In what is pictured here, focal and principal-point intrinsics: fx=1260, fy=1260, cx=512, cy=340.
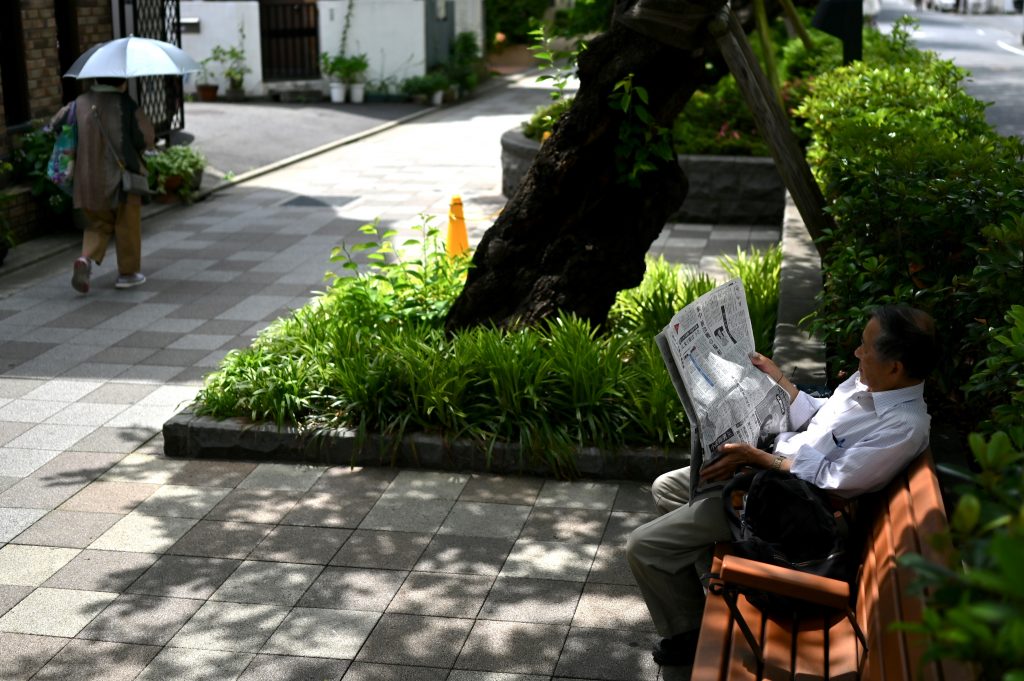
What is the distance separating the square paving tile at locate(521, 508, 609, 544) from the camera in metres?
5.98

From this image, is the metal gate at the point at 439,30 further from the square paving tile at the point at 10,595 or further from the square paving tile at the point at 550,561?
the square paving tile at the point at 10,595

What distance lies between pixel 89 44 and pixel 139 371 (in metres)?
8.25

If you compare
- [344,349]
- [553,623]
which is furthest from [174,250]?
[553,623]

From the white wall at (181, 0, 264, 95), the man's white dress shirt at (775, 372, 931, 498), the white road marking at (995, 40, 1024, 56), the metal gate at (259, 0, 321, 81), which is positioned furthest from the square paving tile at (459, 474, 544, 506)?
the white road marking at (995, 40, 1024, 56)

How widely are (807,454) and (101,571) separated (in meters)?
3.23

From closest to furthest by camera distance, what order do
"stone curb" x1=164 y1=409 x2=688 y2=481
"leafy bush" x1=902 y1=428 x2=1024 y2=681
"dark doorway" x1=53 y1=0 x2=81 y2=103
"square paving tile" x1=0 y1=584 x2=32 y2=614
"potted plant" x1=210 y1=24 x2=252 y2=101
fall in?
"leafy bush" x1=902 y1=428 x2=1024 y2=681 → "square paving tile" x1=0 y1=584 x2=32 y2=614 → "stone curb" x1=164 y1=409 x2=688 y2=481 → "dark doorway" x1=53 y1=0 x2=81 y2=103 → "potted plant" x1=210 y1=24 x2=252 y2=101

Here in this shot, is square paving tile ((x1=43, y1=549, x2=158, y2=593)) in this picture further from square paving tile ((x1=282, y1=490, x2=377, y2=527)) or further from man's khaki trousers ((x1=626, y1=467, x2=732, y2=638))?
man's khaki trousers ((x1=626, y1=467, x2=732, y2=638))

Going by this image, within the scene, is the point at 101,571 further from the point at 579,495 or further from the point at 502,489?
the point at 579,495

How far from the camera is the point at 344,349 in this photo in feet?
24.9

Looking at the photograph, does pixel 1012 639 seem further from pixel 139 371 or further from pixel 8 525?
pixel 139 371

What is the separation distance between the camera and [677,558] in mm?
4539

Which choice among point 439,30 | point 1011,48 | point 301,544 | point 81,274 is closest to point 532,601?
point 301,544

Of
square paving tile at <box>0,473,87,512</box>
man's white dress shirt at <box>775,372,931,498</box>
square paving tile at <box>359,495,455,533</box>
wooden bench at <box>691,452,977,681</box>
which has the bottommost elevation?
square paving tile at <box>0,473,87,512</box>

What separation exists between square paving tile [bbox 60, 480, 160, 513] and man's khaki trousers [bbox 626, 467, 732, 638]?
301 centimetres
